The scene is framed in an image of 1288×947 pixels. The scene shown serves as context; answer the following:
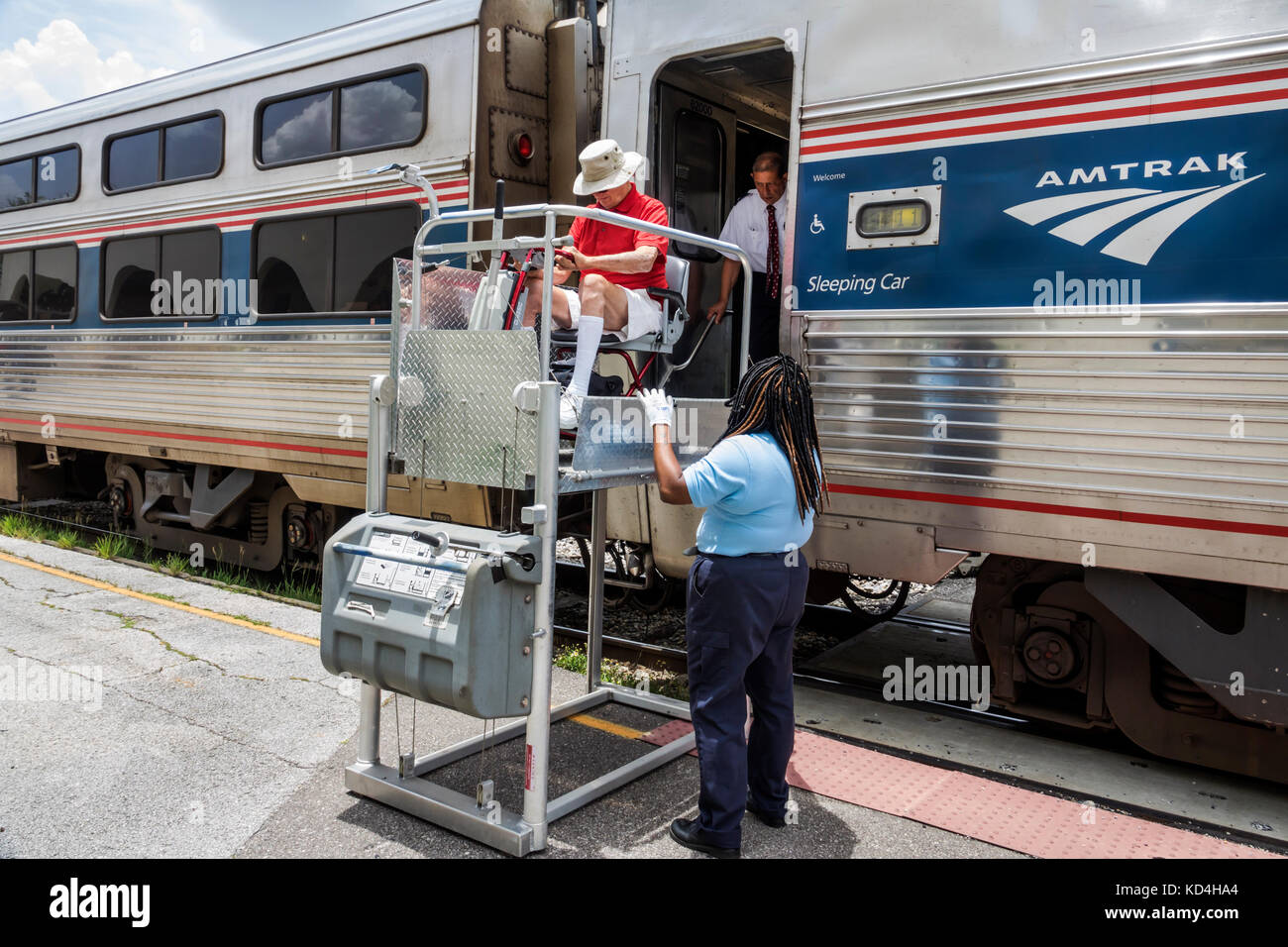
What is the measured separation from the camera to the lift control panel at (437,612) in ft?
10.1

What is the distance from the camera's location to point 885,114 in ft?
14.4

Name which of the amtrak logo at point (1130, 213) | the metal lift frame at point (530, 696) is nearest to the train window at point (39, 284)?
the metal lift frame at point (530, 696)

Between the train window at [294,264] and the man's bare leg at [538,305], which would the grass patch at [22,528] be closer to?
the train window at [294,264]

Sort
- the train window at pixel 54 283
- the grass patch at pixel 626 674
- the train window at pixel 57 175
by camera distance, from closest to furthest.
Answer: the grass patch at pixel 626 674
the train window at pixel 57 175
the train window at pixel 54 283

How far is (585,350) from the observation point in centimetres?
360

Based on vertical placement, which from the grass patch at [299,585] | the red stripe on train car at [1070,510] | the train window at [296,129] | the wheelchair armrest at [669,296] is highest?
the train window at [296,129]

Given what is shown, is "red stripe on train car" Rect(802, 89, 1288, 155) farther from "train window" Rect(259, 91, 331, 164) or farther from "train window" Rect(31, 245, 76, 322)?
"train window" Rect(31, 245, 76, 322)

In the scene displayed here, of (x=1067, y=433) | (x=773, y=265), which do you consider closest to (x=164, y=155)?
(x=773, y=265)

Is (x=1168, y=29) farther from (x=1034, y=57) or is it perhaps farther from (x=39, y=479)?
(x=39, y=479)

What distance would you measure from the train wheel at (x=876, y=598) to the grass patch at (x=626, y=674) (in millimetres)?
1186

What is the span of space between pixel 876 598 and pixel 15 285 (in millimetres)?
7937

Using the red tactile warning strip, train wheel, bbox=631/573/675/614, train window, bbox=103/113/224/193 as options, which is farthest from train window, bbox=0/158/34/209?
the red tactile warning strip
